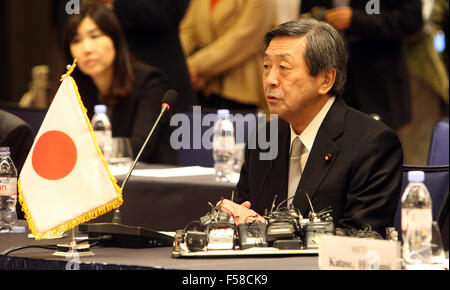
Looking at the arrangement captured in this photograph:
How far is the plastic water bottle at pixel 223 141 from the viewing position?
5.03m

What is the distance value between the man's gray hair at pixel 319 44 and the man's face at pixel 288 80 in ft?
0.07

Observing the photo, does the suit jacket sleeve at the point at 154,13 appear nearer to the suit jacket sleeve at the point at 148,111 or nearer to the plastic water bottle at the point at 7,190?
the suit jacket sleeve at the point at 148,111

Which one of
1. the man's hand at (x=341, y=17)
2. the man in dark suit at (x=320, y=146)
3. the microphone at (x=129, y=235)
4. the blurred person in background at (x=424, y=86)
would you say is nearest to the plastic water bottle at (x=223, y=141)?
the man's hand at (x=341, y=17)

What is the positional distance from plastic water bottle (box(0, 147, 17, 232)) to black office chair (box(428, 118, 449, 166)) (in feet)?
6.31

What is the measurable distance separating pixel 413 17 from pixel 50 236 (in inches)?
128

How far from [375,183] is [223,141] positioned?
206 centimetres

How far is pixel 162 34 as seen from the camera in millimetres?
5926

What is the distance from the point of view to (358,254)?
2412mm

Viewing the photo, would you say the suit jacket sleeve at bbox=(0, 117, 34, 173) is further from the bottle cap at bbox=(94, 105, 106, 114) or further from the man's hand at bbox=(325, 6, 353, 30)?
the man's hand at bbox=(325, 6, 353, 30)

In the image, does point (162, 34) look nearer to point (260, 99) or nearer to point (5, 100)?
point (260, 99)

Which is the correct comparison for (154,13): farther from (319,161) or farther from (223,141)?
(319,161)

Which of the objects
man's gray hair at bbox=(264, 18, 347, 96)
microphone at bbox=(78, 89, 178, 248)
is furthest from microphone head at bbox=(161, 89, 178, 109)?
man's gray hair at bbox=(264, 18, 347, 96)

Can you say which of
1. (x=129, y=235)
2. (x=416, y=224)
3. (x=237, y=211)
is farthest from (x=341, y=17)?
(x=416, y=224)

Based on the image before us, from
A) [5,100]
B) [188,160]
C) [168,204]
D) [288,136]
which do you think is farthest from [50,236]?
[5,100]
